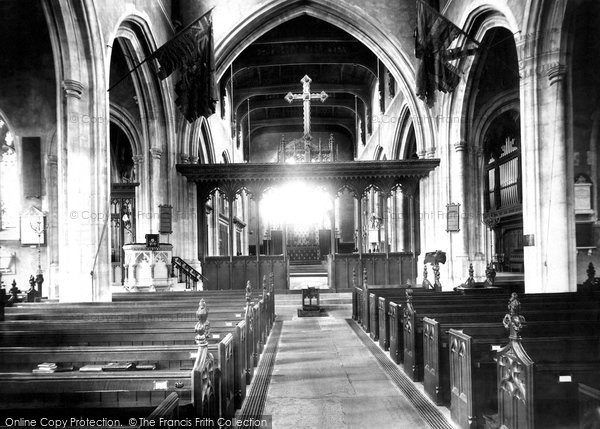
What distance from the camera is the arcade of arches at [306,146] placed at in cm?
868

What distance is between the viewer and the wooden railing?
13539 mm

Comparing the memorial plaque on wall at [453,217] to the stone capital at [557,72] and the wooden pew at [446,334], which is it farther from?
the wooden pew at [446,334]

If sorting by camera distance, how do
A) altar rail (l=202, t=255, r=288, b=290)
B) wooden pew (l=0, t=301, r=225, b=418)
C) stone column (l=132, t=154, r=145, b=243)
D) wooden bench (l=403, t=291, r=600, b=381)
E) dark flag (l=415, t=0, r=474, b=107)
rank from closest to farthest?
wooden pew (l=0, t=301, r=225, b=418) → wooden bench (l=403, t=291, r=600, b=381) → dark flag (l=415, t=0, r=474, b=107) → stone column (l=132, t=154, r=145, b=243) → altar rail (l=202, t=255, r=288, b=290)

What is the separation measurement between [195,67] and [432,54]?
547cm

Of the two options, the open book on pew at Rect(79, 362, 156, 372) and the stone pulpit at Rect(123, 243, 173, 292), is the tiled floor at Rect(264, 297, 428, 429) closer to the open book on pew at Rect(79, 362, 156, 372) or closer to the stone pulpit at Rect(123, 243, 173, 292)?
the open book on pew at Rect(79, 362, 156, 372)

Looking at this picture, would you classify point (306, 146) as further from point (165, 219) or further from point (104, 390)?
point (104, 390)

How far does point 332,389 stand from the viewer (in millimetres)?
5070

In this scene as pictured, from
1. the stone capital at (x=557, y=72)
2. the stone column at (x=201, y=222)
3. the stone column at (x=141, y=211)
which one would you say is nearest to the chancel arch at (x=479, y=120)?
the stone capital at (x=557, y=72)

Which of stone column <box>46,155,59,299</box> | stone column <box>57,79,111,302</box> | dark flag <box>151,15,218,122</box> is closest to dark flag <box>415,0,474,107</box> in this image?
dark flag <box>151,15,218,122</box>

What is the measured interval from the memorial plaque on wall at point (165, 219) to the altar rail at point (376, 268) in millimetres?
4976

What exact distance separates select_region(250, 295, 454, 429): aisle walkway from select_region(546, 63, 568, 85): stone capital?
568 cm

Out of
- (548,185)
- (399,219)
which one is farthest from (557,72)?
(399,219)

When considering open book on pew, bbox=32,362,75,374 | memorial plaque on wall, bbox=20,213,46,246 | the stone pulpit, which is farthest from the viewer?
memorial plaque on wall, bbox=20,213,46,246

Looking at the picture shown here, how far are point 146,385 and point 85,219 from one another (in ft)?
Result: 22.1
